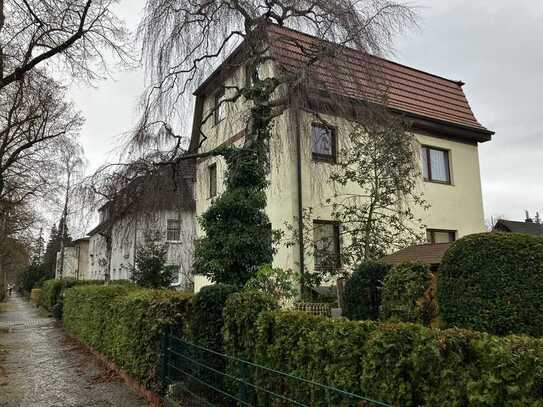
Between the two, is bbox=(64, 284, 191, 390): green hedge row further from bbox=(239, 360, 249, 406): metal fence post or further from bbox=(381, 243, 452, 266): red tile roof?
bbox=(381, 243, 452, 266): red tile roof

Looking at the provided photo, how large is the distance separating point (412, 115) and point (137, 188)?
9545 mm

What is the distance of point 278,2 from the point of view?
7.81m

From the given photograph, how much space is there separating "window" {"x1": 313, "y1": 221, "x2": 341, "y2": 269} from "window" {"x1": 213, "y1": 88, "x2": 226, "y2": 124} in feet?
15.6

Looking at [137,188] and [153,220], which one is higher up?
A: [137,188]

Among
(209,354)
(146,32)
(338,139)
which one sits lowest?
(209,354)

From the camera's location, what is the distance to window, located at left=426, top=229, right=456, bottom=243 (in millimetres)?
15280

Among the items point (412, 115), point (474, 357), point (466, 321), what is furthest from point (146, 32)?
point (412, 115)

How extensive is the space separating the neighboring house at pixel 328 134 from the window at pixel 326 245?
47mm

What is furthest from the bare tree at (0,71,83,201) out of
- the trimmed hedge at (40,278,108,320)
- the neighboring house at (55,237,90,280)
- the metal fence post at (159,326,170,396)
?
the neighboring house at (55,237,90,280)

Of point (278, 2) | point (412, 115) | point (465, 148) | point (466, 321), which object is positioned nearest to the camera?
point (466, 321)

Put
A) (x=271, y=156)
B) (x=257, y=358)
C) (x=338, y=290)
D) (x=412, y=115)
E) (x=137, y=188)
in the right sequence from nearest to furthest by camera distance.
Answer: (x=257, y=358) < (x=271, y=156) < (x=137, y=188) < (x=338, y=290) < (x=412, y=115)

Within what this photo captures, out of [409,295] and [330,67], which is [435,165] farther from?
[409,295]

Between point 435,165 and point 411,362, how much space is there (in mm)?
13959

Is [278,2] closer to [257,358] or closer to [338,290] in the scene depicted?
[257,358]
